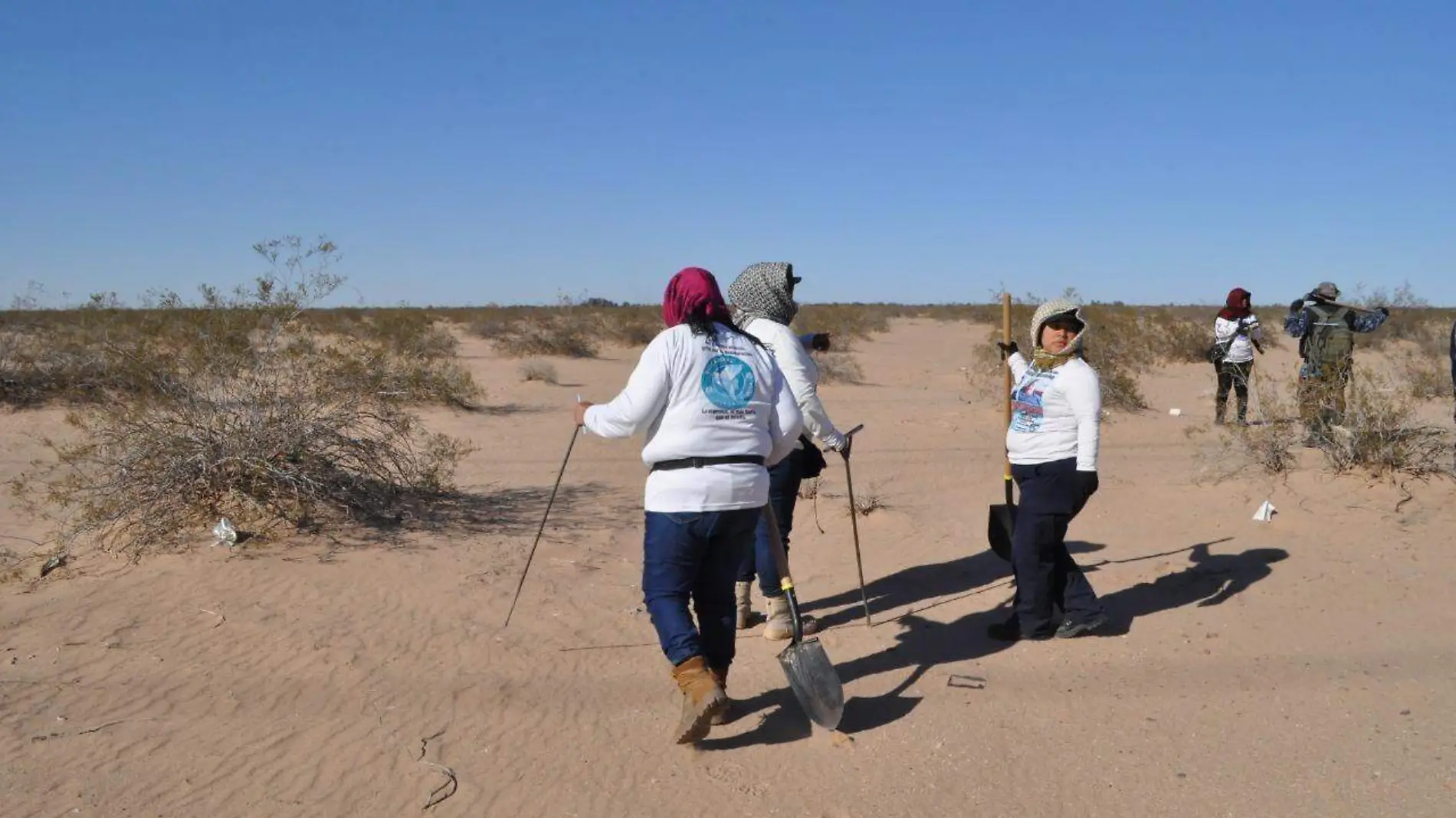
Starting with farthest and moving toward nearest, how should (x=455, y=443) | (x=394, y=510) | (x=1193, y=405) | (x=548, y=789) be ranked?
(x=1193, y=405) < (x=455, y=443) < (x=394, y=510) < (x=548, y=789)

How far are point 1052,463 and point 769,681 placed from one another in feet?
5.47

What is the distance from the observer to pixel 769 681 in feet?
15.1

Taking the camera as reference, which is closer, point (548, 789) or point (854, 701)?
point (548, 789)

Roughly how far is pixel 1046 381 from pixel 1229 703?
61.9 inches

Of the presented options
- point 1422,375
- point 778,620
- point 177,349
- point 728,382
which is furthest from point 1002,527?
point 1422,375

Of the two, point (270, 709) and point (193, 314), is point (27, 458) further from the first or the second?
point (270, 709)

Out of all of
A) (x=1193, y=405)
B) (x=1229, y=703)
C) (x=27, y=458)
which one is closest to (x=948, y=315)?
(x=1193, y=405)

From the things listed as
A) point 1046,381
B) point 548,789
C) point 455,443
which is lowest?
point 548,789

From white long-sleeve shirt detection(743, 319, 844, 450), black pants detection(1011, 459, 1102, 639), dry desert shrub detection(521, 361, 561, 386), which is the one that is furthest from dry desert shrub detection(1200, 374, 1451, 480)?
dry desert shrub detection(521, 361, 561, 386)

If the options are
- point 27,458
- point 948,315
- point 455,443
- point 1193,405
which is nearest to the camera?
point 455,443

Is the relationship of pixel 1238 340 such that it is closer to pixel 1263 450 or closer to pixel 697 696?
pixel 1263 450

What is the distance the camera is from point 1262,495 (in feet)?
24.3

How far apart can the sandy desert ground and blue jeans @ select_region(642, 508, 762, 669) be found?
49 cm

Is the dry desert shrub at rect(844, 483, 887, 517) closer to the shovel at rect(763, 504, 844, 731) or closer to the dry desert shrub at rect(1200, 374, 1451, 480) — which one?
the dry desert shrub at rect(1200, 374, 1451, 480)
